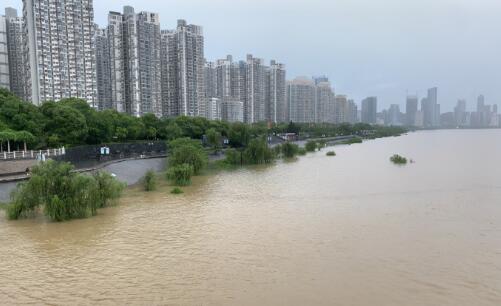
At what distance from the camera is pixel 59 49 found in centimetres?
4847

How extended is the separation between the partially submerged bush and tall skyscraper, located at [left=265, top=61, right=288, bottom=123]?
86.8m

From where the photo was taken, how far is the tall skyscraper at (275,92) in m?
102

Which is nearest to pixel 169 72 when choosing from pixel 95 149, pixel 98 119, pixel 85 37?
pixel 85 37

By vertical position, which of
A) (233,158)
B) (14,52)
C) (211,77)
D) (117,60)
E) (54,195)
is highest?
(211,77)

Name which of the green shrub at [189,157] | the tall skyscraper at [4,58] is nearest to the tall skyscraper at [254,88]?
the tall skyscraper at [4,58]

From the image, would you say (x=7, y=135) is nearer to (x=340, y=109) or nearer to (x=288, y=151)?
(x=288, y=151)

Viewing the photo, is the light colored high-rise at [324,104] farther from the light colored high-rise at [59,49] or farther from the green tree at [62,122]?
the green tree at [62,122]

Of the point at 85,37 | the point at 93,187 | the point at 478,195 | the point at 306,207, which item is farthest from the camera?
the point at 85,37

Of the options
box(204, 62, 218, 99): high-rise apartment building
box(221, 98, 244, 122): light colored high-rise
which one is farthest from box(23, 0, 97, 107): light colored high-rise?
box(204, 62, 218, 99): high-rise apartment building

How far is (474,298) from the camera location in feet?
27.0

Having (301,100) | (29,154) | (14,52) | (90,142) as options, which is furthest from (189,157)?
(301,100)

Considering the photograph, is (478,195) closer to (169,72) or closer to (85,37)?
(85,37)

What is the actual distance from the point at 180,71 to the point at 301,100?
58634mm

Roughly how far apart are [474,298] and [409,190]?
13.3m
